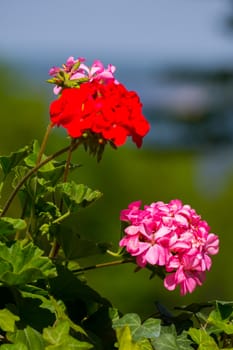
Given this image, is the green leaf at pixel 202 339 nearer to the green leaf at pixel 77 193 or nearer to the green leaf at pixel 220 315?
the green leaf at pixel 220 315

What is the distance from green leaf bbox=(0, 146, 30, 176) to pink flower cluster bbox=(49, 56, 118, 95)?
128 millimetres

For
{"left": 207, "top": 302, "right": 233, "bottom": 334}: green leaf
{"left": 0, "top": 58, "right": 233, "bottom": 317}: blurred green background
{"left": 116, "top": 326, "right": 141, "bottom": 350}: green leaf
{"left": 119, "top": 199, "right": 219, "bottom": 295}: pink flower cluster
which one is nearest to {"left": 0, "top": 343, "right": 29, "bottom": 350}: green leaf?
{"left": 116, "top": 326, "right": 141, "bottom": 350}: green leaf

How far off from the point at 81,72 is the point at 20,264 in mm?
372

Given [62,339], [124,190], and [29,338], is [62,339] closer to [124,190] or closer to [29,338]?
[29,338]

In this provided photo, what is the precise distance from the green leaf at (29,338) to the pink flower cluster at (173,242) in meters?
0.22

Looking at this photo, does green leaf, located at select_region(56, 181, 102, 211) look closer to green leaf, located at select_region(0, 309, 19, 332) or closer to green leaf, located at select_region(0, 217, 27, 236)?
green leaf, located at select_region(0, 217, 27, 236)

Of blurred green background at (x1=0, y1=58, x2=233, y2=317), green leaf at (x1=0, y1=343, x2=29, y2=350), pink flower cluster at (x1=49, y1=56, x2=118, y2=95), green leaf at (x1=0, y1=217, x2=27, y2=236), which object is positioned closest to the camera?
green leaf at (x1=0, y1=343, x2=29, y2=350)

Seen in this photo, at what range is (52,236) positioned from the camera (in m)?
1.50

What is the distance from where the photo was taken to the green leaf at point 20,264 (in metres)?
1.26

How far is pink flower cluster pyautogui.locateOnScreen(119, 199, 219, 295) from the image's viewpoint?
1385 mm

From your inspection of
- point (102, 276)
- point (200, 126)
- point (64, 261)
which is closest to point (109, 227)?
point (102, 276)

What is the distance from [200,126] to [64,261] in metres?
19.8

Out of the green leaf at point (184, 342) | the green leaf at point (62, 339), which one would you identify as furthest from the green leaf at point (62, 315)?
the green leaf at point (184, 342)

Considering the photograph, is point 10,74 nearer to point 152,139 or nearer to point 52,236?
point 152,139
